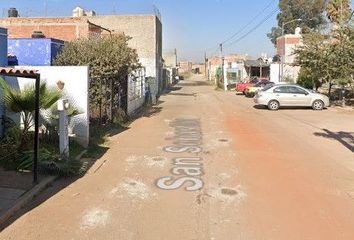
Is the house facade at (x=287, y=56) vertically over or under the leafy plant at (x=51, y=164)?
over

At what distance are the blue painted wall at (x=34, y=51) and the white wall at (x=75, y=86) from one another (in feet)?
30.2

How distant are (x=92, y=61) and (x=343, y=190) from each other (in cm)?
1107

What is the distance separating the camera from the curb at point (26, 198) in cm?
637

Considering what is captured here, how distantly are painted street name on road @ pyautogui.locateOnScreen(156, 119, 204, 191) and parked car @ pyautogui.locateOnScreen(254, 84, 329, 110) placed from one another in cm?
990

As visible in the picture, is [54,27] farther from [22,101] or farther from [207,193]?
[207,193]

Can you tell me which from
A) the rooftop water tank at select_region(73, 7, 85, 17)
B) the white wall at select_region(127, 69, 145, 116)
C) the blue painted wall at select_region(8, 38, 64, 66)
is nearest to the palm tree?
the white wall at select_region(127, 69, 145, 116)

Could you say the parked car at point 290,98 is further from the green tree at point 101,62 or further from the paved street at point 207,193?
the paved street at point 207,193

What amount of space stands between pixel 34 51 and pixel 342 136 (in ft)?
44.8

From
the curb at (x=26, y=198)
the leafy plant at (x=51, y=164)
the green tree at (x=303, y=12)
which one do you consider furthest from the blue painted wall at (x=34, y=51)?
the green tree at (x=303, y=12)

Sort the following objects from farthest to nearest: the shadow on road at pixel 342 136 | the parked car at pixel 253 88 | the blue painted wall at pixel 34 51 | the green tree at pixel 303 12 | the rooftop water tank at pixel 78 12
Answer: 1. the green tree at pixel 303 12
2. the rooftop water tank at pixel 78 12
3. the parked car at pixel 253 88
4. the blue painted wall at pixel 34 51
5. the shadow on road at pixel 342 136

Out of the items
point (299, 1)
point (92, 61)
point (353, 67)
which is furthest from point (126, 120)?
point (299, 1)

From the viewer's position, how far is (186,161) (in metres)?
10.7

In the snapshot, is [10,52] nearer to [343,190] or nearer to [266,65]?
[343,190]

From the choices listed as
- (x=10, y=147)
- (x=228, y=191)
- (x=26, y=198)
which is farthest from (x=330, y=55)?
(x=26, y=198)
